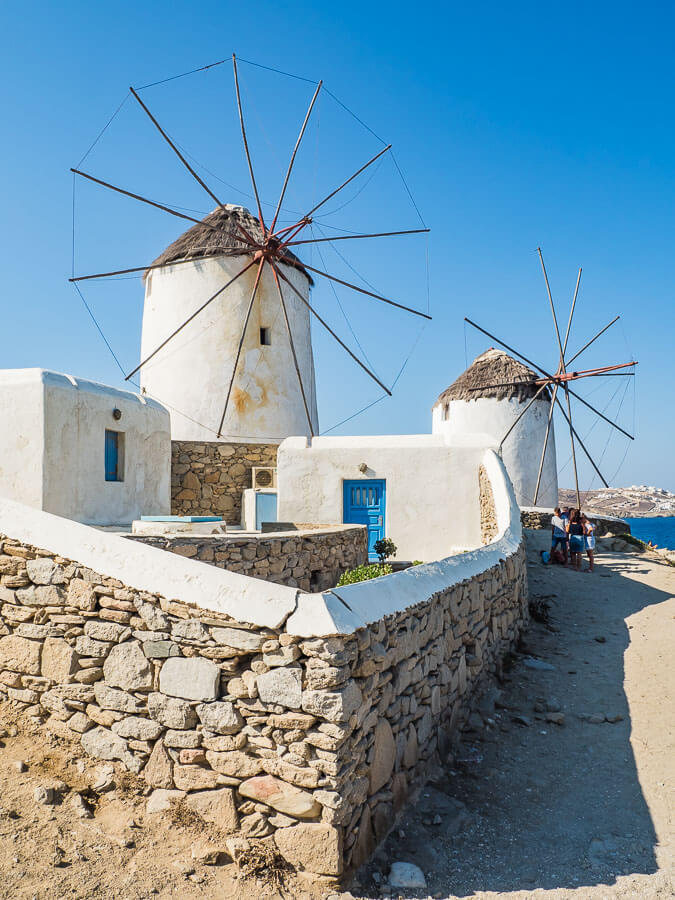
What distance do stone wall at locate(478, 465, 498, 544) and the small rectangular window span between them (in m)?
5.23

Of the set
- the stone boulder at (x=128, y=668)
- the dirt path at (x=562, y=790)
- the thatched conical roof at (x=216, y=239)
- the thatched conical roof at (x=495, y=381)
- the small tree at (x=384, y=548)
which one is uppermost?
the thatched conical roof at (x=216, y=239)

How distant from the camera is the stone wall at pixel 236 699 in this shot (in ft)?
9.73

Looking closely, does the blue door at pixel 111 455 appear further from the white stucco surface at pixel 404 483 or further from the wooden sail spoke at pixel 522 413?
the wooden sail spoke at pixel 522 413

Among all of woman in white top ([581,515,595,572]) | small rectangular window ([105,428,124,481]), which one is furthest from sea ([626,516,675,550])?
small rectangular window ([105,428,124,481])

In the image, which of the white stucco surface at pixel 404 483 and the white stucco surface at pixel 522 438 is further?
the white stucco surface at pixel 522 438

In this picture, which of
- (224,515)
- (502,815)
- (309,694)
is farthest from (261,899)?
(224,515)

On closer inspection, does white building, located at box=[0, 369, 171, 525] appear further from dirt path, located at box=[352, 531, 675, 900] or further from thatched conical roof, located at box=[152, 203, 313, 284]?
thatched conical roof, located at box=[152, 203, 313, 284]

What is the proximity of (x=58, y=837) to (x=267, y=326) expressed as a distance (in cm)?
1443

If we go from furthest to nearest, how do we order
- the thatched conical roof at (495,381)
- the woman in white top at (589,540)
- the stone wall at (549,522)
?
the thatched conical roof at (495,381) < the stone wall at (549,522) < the woman in white top at (589,540)

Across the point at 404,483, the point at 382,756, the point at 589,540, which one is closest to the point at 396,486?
the point at 404,483

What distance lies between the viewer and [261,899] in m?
2.81

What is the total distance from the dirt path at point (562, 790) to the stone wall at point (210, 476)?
7.71m

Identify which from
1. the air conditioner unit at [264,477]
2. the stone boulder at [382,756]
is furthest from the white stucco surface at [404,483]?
the stone boulder at [382,756]

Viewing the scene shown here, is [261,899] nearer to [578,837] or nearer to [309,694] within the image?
[309,694]
